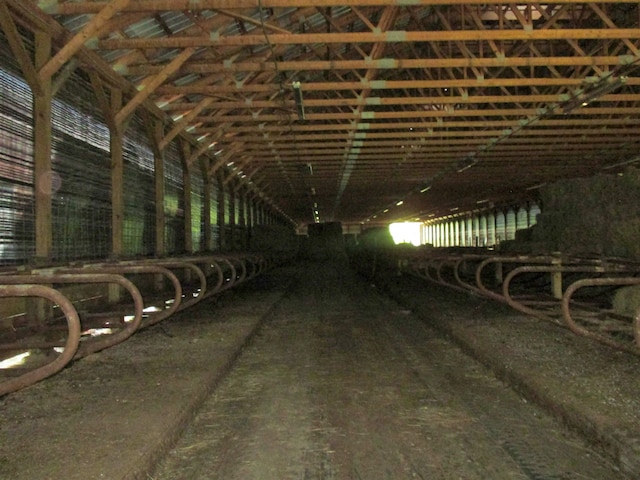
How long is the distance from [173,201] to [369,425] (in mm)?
10880

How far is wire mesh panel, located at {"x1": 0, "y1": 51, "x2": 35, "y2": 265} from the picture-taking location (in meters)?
6.78

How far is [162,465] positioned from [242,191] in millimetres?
22134

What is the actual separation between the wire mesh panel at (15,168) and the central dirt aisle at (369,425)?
328cm

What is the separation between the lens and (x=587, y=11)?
40.3 ft

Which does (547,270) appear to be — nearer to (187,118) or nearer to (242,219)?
(187,118)

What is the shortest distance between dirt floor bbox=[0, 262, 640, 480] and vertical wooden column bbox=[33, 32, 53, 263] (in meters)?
1.83

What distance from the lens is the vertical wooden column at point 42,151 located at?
23.9ft

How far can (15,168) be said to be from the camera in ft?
22.9

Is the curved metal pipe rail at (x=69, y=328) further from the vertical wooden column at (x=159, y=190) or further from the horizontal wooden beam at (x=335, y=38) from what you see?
the vertical wooden column at (x=159, y=190)

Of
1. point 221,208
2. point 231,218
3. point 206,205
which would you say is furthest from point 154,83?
point 231,218

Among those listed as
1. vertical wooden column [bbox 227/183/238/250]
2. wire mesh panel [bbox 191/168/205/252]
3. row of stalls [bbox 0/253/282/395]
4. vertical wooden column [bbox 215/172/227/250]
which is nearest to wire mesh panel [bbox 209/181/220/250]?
vertical wooden column [bbox 215/172/227/250]

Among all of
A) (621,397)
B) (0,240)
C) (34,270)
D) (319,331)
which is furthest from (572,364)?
(0,240)

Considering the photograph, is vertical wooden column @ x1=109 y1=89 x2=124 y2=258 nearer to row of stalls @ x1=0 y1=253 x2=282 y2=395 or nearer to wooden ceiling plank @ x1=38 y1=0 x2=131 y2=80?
row of stalls @ x1=0 y1=253 x2=282 y2=395

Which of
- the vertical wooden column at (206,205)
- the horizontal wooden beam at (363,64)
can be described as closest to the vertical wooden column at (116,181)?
the horizontal wooden beam at (363,64)
